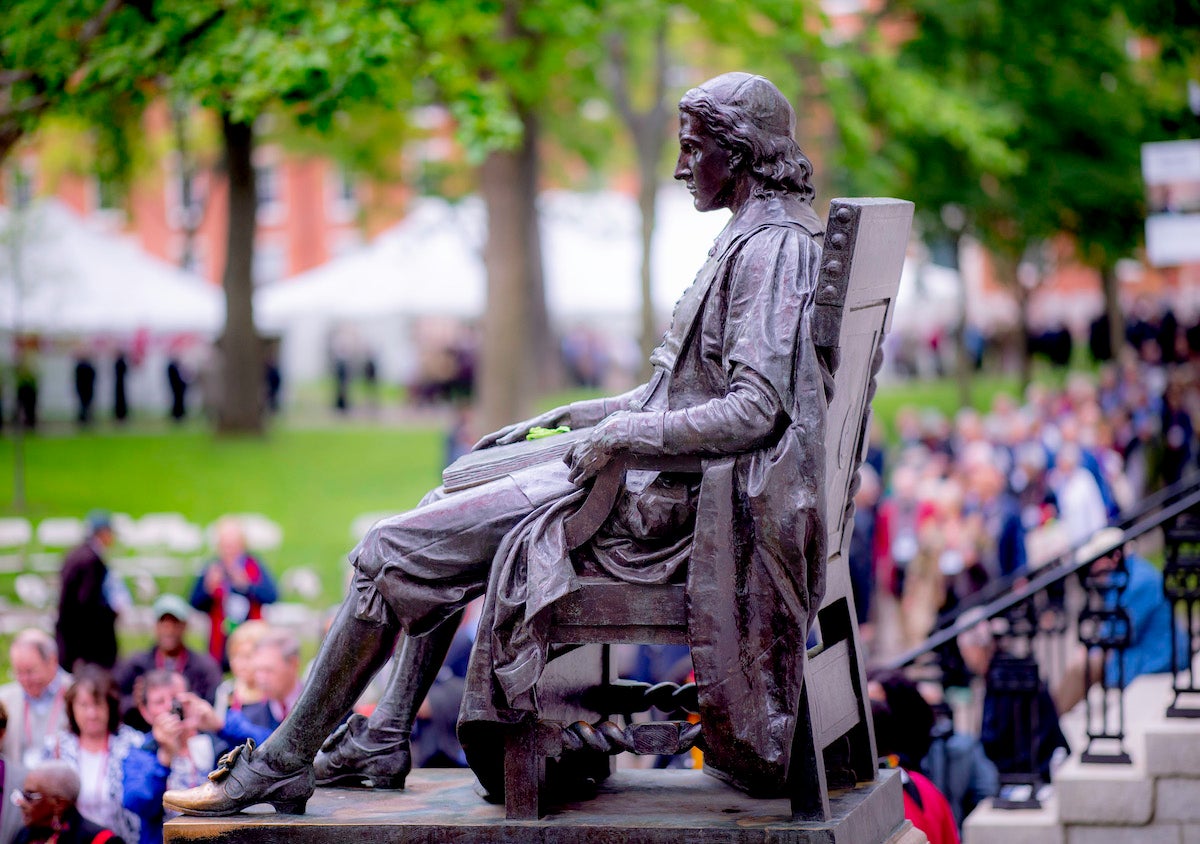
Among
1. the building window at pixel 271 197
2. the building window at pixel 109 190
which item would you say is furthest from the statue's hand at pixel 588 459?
the building window at pixel 271 197

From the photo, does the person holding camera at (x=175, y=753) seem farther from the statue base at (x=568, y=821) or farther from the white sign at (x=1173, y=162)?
the white sign at (x=1173, y=162)

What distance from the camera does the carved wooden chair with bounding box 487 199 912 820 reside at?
4.85 metres

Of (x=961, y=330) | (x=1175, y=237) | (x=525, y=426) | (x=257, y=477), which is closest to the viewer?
(x=525, y=426)

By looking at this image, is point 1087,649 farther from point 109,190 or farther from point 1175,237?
point 109,190

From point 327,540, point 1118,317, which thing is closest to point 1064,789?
point 327,540

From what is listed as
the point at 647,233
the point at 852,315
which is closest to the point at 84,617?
the point at 852,315

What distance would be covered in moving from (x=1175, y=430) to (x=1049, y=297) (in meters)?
39.1

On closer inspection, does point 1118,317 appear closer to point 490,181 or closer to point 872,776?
point 490,181

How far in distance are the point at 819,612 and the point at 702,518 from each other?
832mm

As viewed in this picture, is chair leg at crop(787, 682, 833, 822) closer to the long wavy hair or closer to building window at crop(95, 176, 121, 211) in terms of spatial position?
the long wavy hair

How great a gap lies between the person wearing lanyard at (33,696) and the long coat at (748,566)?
14.3ft

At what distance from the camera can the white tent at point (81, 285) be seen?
2531 cm

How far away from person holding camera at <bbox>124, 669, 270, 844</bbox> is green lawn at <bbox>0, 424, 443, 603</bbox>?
10.7 m

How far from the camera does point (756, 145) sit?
5.06 metres
